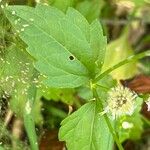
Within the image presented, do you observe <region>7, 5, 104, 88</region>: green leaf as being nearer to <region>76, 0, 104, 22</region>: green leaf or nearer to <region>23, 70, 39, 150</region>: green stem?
<region>23, 70, 39, 150</region>: green stem

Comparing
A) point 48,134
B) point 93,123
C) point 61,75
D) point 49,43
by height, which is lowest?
point 48,134

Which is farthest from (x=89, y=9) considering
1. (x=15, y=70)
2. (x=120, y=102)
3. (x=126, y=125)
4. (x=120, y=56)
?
(x=120, y=102)

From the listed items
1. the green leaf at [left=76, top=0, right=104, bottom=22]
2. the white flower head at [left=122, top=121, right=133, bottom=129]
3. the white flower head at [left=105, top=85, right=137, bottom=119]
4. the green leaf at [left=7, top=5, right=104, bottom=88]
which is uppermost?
the green leaf at [left=76, top=0, right=104, bottom=22]

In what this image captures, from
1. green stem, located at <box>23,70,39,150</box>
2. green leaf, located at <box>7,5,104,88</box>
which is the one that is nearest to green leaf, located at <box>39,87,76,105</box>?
green stem, located at <box>23,70,39,150</box>

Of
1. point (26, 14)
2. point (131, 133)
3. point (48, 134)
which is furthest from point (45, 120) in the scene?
point (26, 14)

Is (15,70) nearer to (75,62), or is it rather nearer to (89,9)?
(75,62)

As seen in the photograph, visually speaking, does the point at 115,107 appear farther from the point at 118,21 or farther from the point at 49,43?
the point at 118,21

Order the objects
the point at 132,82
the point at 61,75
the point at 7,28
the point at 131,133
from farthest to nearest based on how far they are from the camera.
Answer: the point at 131,133, the point at 132,82, the point at 7,28, the point at 61,75

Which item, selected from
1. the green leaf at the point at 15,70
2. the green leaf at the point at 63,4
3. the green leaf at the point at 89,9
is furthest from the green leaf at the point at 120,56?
the green leaf at the point at 15,70
